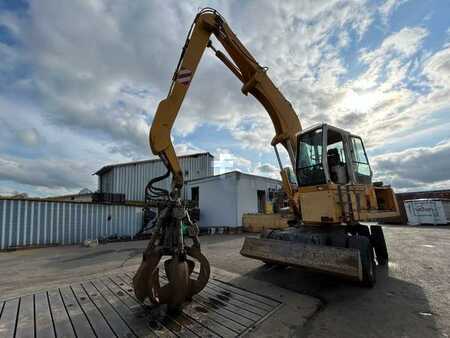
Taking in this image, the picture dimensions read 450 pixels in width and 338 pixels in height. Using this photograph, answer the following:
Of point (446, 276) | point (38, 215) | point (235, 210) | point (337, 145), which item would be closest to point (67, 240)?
point (38, 215)

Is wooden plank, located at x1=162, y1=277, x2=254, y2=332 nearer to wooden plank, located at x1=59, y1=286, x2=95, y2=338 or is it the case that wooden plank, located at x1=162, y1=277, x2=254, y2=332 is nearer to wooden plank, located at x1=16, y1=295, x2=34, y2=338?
wooden plank, located at x1=59, y1=286, x2=95, y2=338

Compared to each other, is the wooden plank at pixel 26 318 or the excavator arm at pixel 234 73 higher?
the excavator arm at pixel 234 73

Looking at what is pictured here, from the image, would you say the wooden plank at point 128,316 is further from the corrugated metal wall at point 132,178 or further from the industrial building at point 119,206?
the corrugated metal wall at point 132,178

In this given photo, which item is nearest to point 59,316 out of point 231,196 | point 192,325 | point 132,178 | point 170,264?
point 170,264

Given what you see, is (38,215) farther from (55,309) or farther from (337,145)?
(337,145)

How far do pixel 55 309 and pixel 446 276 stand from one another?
645 centimetres

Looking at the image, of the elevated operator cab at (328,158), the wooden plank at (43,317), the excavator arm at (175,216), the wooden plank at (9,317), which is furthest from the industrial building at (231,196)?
the wooden plank at (9,317)

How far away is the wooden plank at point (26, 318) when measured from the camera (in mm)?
2367

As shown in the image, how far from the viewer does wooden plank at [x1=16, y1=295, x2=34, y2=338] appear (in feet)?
7.77

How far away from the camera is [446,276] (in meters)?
4.28

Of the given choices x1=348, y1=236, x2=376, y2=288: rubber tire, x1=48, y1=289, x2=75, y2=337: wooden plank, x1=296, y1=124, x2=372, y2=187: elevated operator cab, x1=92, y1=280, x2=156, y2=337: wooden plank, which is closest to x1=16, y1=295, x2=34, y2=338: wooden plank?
x1=48, y1=289, x2=75, y2=337: wooden plank

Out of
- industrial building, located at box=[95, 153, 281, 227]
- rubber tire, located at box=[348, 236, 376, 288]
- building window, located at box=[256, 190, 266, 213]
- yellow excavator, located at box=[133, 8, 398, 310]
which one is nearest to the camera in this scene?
yellow excavator, located at box=[133, 8, 398, 310]

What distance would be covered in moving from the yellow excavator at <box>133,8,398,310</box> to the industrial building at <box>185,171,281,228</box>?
795cm

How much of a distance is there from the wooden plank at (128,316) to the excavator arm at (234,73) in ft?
5.16
